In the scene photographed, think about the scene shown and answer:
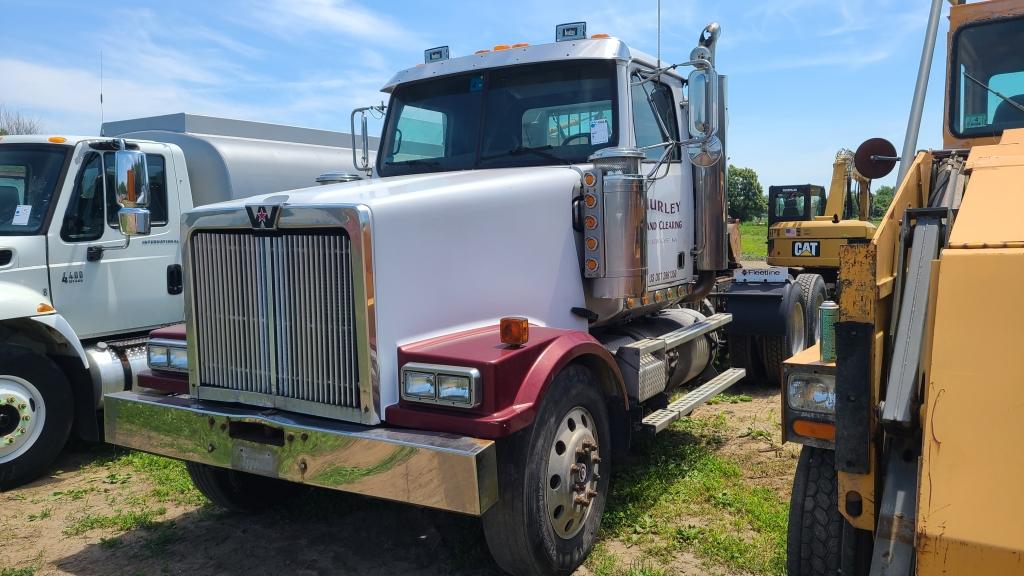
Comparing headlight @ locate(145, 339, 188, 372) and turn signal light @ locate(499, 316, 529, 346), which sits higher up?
turn signal light @ locate(499, 316, 529, 346)

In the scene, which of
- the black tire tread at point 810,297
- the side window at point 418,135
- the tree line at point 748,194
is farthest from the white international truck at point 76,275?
the tree line at point 748,194

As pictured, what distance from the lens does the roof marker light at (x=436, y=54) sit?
546 centimetres

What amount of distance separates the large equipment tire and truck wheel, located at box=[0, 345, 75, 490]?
5.30 metres

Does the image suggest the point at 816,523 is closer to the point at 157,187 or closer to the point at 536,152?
the point at 536,152

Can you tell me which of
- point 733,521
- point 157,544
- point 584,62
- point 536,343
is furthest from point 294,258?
point 733,521

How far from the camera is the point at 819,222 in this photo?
12.3 meters

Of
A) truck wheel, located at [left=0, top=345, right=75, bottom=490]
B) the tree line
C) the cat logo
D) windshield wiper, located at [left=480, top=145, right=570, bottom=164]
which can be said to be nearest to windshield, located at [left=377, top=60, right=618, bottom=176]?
windshield wiper, located at [left=480, top=145, right=570, bottom=164]

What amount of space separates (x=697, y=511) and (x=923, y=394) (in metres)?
2.23

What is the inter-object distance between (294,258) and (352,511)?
201 centimetres

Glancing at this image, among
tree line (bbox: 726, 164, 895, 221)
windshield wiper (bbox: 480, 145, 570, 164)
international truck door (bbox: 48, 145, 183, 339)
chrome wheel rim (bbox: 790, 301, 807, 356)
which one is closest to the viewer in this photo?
windshield wiper (bbox: 480, 145, 570, 164)

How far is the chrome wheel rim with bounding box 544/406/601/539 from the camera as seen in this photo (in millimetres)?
3654

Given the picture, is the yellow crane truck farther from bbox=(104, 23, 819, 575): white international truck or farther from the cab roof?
the cab roof

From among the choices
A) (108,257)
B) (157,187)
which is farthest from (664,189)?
(108,257)

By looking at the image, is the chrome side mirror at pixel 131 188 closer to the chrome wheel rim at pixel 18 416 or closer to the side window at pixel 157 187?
the side window at pixel 157 187
